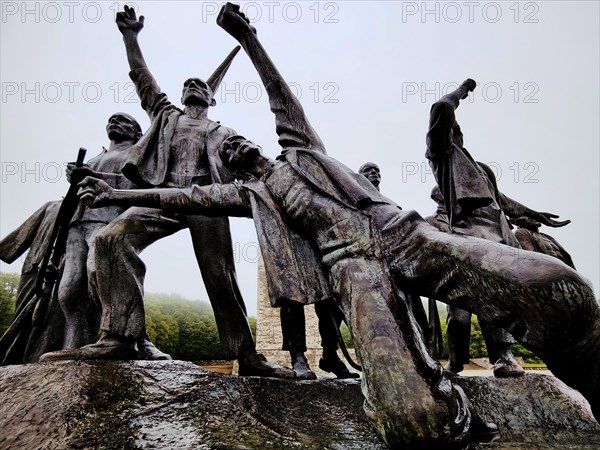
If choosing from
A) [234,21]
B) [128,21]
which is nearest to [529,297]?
[234,21]

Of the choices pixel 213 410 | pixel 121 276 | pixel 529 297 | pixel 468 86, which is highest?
pixel 468 86

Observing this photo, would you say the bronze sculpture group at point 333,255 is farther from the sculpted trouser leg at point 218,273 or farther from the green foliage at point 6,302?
the green foliage at point 6,302

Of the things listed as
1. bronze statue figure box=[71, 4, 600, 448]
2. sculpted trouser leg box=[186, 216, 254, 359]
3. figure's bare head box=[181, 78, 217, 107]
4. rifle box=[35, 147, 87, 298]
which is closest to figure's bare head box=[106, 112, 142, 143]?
figure's bare head box=[181, 78, 217, 107]

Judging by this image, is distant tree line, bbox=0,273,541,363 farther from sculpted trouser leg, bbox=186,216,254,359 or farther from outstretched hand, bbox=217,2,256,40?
outstretched hand, bbox=217,2,256,40

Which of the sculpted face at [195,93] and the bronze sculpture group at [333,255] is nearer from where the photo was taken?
the bronze sculpture group at [333,255]

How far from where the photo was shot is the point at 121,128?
5.27m

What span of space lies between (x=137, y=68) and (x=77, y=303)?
7.97ft

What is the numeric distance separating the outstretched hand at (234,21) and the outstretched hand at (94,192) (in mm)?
1624

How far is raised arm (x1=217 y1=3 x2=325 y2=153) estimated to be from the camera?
12.5 feet

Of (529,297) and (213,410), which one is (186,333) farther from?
(529,297)

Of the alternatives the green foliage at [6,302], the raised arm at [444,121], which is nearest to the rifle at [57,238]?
the raised arm at [444,121]

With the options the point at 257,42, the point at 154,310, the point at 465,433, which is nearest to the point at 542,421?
the point at 465,433

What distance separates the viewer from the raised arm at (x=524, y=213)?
5.36 meters

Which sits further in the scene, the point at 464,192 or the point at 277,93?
the point at 464,192
